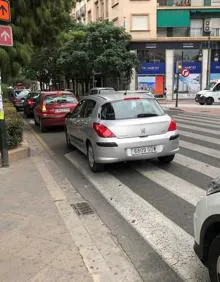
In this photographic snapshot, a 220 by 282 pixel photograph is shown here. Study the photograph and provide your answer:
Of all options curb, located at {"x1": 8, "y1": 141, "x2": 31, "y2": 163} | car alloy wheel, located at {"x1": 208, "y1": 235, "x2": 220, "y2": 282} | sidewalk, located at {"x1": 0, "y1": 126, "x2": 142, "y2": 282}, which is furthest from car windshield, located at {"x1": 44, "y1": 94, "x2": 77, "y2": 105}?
car alloy wheel, located at {"x1": 208, "y1": 235, "x2": 220, "y2": 282}

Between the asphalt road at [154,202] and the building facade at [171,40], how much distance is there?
31389 millimetres

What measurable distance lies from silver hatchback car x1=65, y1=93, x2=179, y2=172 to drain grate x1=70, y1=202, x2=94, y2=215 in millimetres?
1711

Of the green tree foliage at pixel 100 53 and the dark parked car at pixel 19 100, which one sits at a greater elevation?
the green tree foliage at pixel 100 53

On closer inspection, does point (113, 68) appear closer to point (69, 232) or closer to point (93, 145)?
point (93, 145)

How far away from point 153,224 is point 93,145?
3.12m

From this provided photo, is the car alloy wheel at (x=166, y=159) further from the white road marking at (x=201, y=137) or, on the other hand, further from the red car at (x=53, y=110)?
the red car at (x=53, y=110)

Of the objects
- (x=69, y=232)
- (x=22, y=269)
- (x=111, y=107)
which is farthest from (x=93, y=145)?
(x=22, y=269)

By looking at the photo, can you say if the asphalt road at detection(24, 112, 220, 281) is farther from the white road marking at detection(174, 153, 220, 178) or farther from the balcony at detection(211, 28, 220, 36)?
the balcony at detection(211, 28, 220, 36)

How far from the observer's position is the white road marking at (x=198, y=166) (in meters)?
7.76

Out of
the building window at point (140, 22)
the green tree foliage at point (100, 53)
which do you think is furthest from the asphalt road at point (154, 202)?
the building window at point (140, 22)

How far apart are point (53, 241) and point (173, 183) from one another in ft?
10.0

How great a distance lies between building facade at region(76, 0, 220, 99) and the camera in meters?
40.0

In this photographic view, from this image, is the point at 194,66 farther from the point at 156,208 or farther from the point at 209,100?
the point at 156,208

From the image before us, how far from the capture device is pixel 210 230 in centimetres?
337
